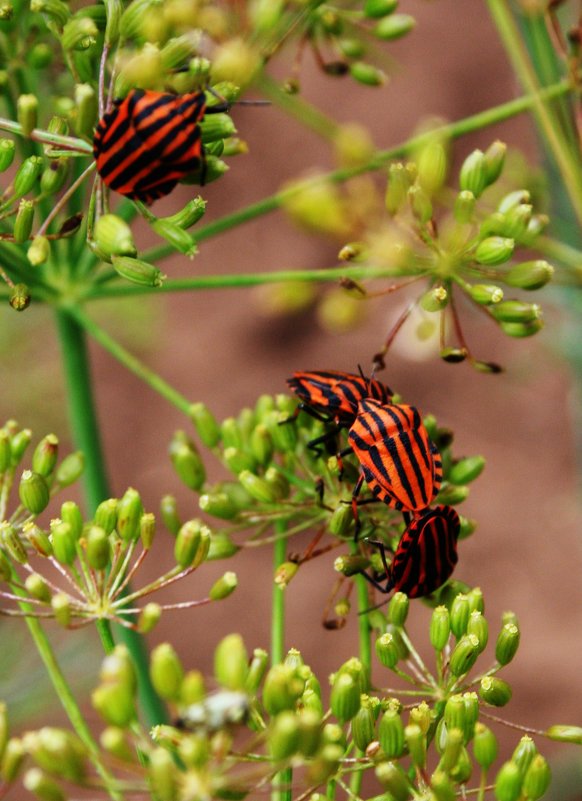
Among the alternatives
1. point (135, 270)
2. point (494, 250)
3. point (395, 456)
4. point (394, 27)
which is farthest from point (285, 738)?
point (394, 27)

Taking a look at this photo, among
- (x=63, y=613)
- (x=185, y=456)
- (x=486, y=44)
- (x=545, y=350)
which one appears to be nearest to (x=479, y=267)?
(x=185, y=456)

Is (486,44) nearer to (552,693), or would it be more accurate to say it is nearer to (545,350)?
(545,350)

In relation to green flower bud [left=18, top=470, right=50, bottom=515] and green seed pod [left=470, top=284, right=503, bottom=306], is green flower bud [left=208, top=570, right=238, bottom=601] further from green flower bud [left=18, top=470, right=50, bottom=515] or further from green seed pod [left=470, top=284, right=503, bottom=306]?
green seed pod [left=470, top=284, right=503, bottom=306]

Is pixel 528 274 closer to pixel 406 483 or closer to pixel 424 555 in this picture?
pixel 406 483

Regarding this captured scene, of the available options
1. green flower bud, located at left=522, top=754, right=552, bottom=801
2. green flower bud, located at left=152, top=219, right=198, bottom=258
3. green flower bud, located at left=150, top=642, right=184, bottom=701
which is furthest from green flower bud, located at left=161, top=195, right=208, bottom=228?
green flower bud, located at left=522, top=754, right=552, bottom=801

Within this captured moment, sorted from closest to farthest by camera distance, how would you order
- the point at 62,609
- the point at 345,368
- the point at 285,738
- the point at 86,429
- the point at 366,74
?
1. the point at 285,738
2. the point at 62,609
3. the point at 86,429
4. the point at 366,74
5. the point at 345,368

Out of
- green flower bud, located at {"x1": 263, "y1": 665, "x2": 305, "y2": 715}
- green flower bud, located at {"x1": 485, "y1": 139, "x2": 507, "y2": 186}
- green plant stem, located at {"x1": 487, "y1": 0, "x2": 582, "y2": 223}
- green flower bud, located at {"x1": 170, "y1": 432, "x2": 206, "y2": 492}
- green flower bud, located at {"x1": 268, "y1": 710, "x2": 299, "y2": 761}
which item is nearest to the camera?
green flower bud, located at {"x1": 268, "y1": 710, "x2": 299, "y2": 761}
